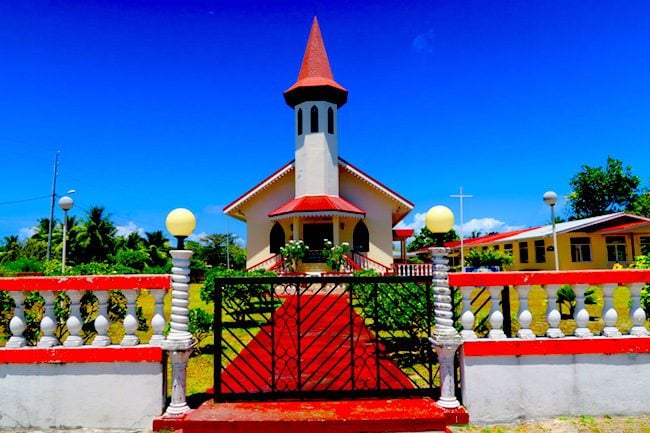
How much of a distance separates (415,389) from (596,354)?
191 centimetres

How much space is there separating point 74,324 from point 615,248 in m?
30.0

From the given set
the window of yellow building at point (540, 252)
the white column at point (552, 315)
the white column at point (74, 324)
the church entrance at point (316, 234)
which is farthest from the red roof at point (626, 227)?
the white column at point (74, 324)

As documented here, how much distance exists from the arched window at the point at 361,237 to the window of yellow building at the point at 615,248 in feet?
55.9

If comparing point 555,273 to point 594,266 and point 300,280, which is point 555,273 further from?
point 594,266

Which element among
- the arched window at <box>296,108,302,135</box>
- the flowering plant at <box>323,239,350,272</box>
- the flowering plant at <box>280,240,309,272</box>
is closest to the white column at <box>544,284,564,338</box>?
the flowering plant at <box>323,239,350,272</box>

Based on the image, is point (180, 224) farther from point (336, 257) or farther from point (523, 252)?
point (523, 252)

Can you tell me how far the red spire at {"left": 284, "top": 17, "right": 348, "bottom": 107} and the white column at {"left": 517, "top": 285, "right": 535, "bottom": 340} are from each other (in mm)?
16415

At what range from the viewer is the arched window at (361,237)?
19156 millimetres

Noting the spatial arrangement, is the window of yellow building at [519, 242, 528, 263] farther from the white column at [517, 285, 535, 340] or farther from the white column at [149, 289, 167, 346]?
the white column at [149, 289, 167, 346]

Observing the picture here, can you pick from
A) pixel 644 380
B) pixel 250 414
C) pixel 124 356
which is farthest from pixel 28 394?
pixel 644 380

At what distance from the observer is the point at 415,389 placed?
14.8 ft

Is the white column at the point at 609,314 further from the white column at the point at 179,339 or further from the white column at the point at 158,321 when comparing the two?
the white column at the point at 158,321

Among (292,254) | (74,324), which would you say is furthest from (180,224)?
(292,254)

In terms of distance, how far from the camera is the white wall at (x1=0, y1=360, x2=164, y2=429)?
4.06m
